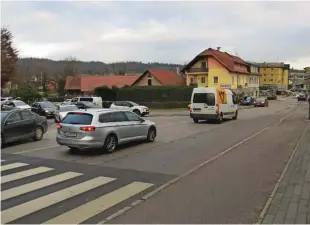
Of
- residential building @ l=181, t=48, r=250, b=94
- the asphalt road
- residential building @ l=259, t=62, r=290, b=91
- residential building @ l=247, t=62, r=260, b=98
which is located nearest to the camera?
the asphalt road

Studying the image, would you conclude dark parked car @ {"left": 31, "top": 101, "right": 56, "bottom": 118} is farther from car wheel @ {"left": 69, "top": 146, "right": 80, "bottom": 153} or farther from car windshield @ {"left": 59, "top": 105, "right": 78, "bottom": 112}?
car wheel @ {"left": 69, "top": 146, "right": 80, "bottom": 153}

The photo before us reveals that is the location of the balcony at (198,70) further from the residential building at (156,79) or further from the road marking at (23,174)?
the road marking at (23,174)

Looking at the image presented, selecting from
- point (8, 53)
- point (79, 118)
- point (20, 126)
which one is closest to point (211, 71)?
point (8, 53)

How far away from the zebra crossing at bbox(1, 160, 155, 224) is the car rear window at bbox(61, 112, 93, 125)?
2848 millimetres

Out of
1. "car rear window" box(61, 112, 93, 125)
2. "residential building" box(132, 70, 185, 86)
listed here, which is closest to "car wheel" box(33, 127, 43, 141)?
"car rear window" box(61, 112, 93, 125)

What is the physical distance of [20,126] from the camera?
15195mm

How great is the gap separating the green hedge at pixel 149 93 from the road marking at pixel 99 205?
4693 centimetres

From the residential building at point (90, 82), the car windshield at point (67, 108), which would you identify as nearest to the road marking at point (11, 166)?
the car windshield at point (67, 108)

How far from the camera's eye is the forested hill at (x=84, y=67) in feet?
260

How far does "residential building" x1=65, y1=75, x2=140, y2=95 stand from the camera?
82.6 meters

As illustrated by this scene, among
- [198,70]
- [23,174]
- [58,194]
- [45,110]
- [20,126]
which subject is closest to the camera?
[58,194]

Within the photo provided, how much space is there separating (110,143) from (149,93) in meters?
44.1

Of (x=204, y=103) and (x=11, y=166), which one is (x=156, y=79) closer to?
(x=204, y=103)

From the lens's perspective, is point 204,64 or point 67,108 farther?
point 204,64
